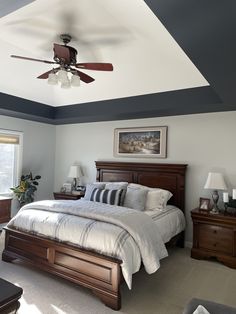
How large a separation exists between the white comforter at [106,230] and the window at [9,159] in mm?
2025

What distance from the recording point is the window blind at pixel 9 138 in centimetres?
491

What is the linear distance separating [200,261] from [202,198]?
0.97 metres

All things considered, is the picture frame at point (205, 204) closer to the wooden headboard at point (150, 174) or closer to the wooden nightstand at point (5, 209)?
the wooden headboard at point (150, 174)

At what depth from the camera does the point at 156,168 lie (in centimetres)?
455

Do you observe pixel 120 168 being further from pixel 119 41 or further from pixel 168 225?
pixel 119 41

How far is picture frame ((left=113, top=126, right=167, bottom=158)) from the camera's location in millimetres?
4609

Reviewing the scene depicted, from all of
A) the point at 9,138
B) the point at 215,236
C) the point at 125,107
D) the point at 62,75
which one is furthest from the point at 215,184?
the point at 9,138

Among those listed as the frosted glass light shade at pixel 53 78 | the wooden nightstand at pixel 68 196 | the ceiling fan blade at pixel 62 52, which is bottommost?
the wooden nightstand at pixel 68 196

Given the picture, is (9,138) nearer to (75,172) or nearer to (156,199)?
(75,172)

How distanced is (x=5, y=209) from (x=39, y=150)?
5.19 ft

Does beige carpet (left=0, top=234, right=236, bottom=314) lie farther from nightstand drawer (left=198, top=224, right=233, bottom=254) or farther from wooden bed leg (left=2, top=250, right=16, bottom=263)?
nightstand drawer (left=198, top=224, right=233, bottom=254)

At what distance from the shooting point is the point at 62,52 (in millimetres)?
2477

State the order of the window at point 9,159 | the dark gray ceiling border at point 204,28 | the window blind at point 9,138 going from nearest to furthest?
1. the dark gray ceiling border at point 204,28
2. the window blind at point 9,138
3. the window at point 9,159

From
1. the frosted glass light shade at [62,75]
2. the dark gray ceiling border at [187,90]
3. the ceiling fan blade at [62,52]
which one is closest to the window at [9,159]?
the dark gray ceiling border at [187,90]
